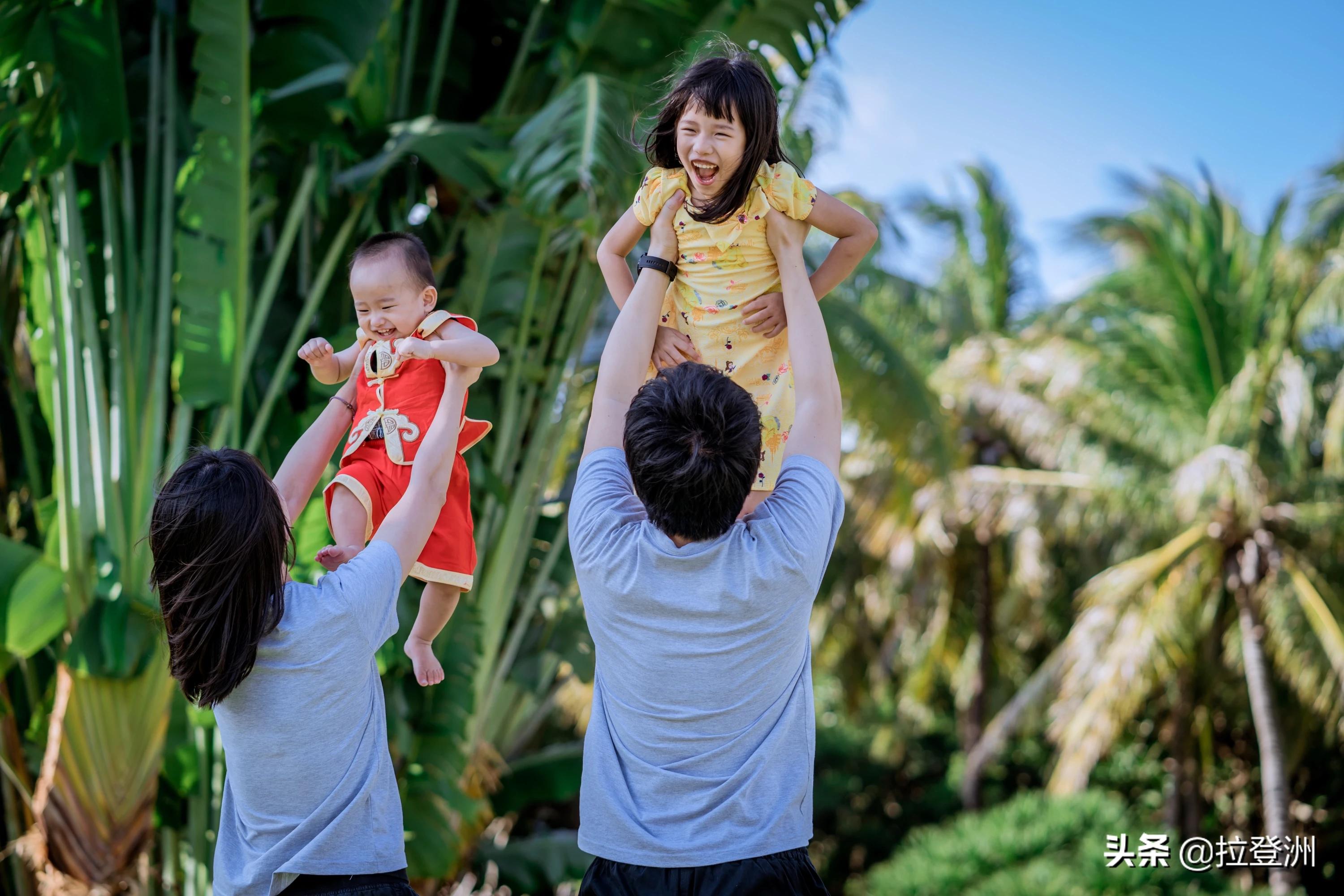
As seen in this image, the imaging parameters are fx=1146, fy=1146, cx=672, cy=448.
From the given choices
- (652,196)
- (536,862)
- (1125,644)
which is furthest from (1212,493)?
(652,196)

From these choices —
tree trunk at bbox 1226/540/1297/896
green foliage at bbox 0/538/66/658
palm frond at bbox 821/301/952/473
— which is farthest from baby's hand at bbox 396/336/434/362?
tree trunk at bbox 1226/540/1297/896

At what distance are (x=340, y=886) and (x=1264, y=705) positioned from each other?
13331 millimetres

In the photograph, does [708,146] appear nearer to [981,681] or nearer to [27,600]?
[27,600]

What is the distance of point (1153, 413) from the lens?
14.3m

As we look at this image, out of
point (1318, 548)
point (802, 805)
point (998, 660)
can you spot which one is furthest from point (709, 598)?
point (998, 660)

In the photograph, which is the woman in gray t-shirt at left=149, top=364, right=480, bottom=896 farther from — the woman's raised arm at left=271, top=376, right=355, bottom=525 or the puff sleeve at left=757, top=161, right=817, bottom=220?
the puff sleeve at left=757, top=161, right=817, bottom=220

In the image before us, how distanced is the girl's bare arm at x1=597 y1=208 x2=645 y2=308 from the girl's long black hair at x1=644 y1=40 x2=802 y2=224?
0.18m

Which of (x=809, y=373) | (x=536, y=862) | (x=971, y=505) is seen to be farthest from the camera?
(x=971, y=505)

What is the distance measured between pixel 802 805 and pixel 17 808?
615 cm

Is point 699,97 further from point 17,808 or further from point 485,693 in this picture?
point 17,808

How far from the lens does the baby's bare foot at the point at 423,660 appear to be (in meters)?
2.58

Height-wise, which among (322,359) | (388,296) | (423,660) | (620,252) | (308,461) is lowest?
(423,660)

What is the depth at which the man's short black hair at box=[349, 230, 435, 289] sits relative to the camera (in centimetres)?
250

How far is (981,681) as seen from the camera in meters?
16.3
